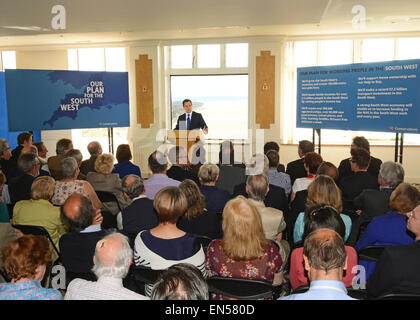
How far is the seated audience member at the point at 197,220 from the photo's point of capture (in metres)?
3.18

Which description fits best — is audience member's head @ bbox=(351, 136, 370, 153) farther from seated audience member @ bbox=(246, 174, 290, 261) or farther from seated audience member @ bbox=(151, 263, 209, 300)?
seated audience member @ bbox=(151, 263, 209, 300)

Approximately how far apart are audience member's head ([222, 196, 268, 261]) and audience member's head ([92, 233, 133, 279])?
62 cm

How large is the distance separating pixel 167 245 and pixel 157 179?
189 cm

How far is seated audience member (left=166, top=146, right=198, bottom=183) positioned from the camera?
16.4 feet

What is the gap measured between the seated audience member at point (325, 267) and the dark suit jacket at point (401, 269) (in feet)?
1.62

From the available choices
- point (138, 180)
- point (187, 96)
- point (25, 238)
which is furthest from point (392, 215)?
point (187, 96)

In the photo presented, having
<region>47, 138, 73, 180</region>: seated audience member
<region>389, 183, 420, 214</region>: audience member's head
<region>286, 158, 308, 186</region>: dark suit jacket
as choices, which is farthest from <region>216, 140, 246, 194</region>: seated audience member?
<region>389, 183, 420, 214</region>: audience member's head

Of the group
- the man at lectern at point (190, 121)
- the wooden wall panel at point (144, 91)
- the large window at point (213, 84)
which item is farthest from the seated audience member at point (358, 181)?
the wooden wall panel at point (144, 91)

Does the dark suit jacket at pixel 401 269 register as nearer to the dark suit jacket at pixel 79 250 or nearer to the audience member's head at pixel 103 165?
the dark suit jacket at pixel 79 250

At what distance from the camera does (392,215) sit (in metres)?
2.78

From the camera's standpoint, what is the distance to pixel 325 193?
302 cm

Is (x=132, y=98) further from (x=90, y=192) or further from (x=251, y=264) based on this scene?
(x=251, y=264)

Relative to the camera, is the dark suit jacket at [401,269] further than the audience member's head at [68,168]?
No

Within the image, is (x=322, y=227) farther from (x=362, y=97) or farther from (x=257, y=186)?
(x=362, y=97)
